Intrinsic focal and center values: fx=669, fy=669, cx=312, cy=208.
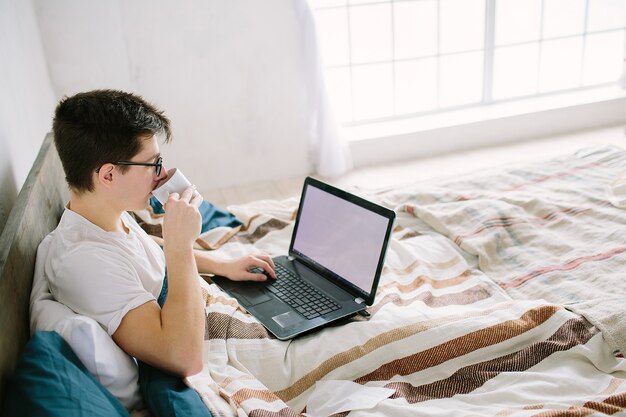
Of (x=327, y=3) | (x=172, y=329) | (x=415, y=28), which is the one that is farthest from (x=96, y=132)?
(x=415, y=28)

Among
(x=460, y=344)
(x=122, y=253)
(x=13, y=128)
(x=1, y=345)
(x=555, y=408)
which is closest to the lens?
(x=1, y=345)

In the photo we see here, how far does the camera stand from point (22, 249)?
143 cm

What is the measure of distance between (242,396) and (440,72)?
3.52 meters

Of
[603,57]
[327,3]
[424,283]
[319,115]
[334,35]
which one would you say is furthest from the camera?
[603,57]

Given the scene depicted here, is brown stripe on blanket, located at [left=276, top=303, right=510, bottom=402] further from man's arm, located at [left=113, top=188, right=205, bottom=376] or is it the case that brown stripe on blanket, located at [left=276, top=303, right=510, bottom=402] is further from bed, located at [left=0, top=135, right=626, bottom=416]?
man's arm, located at [left=113, top=188, right=205, bottom=376]

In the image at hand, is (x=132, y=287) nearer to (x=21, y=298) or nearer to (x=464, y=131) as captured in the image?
(x=21, y=298)

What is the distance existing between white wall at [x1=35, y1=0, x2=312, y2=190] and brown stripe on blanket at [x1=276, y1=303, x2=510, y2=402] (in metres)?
2.57

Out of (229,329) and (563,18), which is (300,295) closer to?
(229,329)

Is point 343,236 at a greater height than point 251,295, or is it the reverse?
point 343,236

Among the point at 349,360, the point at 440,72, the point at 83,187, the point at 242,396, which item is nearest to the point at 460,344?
the point at 349,360

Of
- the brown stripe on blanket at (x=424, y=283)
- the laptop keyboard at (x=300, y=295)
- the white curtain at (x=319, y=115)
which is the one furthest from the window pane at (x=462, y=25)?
the laptop keyboard at (x=300, y=295)

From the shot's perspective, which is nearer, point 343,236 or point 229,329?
point 229,329

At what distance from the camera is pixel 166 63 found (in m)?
3.76

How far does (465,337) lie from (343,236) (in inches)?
19.3
